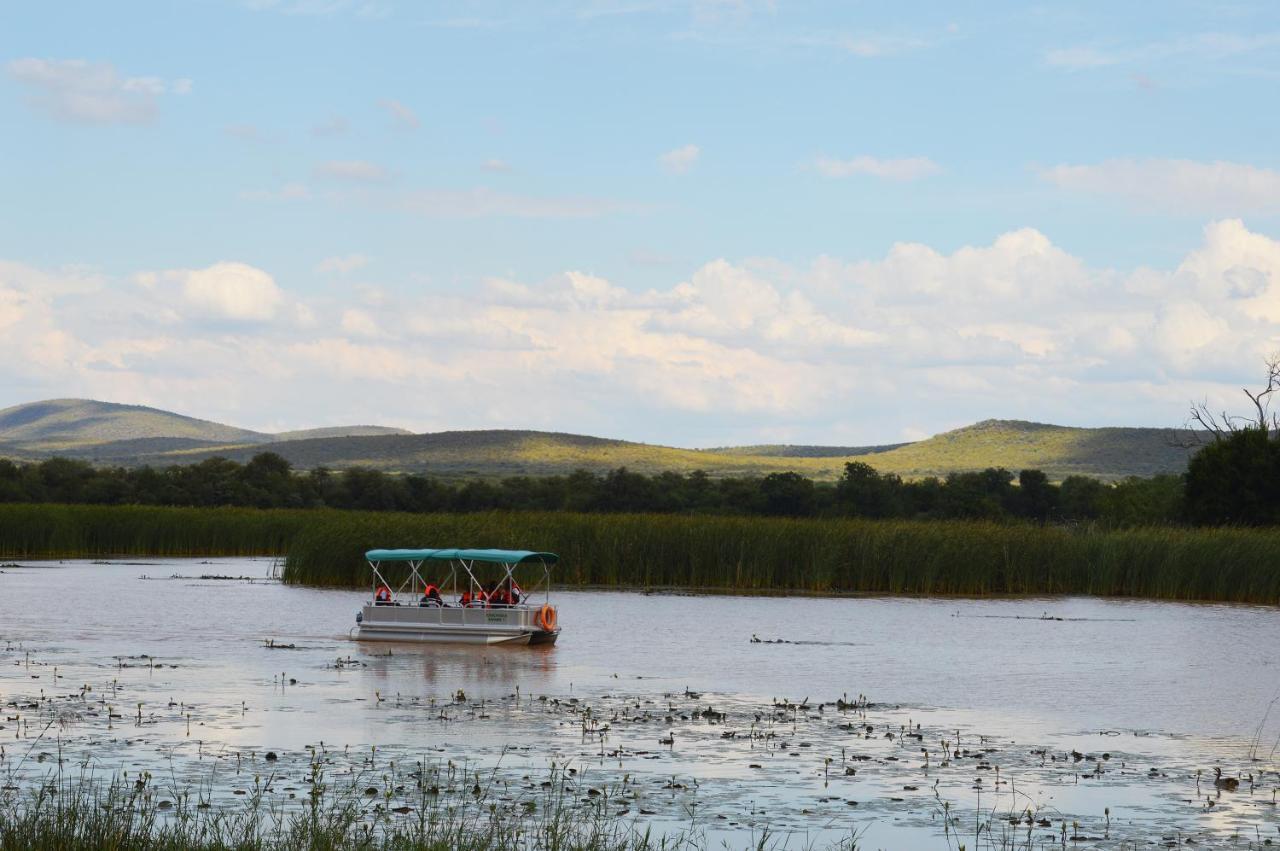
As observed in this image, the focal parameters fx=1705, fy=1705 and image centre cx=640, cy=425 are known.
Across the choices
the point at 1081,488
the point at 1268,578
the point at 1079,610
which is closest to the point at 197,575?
the point at 1079,610

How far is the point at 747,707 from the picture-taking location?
2361 centimetres

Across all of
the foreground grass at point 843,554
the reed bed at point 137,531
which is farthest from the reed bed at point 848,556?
the reed bed at point 137,531

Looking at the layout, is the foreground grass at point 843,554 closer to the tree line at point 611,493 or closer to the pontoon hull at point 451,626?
the pontoon hull at point 451,626

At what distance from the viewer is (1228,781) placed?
685 inches

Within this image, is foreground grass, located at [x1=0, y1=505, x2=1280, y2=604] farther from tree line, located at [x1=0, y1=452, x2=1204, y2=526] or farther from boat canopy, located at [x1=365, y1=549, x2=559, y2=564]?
tree line, located at [x1=0, y1=452, x2=1204, y2=526]

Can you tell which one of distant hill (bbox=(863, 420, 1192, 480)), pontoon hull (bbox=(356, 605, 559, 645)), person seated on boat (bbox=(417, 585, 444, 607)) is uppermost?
distant hill (bbox=(863, 420, 1192, 480))

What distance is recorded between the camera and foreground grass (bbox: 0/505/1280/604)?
49250mm

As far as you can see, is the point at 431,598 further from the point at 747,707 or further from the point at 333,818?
the point at 333,818

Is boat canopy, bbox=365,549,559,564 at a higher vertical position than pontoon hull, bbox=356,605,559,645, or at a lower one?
higher

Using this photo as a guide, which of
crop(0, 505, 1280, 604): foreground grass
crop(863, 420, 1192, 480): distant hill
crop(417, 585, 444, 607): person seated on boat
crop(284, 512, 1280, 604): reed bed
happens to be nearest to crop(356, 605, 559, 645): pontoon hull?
crop(417, 585, 444, 607): person seated on boat

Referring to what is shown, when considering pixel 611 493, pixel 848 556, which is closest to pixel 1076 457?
pixel 611 493

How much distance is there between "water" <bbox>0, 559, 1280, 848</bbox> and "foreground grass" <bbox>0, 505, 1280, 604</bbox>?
713 cm

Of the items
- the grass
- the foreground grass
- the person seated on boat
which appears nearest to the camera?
the grass

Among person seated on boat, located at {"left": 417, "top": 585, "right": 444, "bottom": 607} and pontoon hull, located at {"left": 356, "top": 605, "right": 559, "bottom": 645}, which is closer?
pontoon hull, located at {"left": 356, "top": 605, "right": 559, "bottom": 645}
